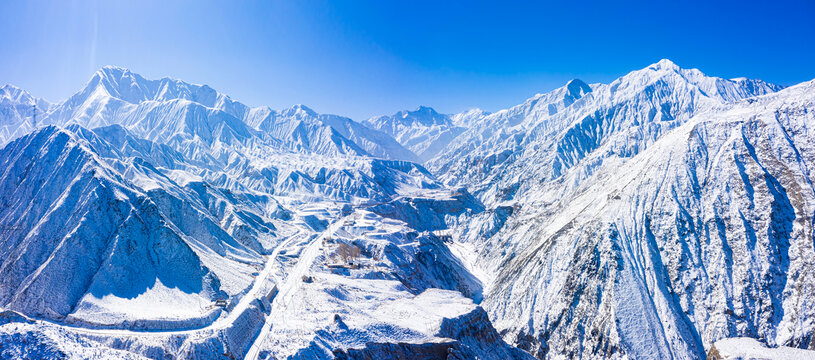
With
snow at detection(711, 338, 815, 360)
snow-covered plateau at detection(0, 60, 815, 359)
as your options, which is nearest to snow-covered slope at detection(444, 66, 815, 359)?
snow-covered plateau at detection(0, 60, 815, 359)

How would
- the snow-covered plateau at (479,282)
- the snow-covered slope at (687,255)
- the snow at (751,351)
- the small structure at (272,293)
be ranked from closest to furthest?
the snow at (751,351) < the snow-covered plateau at (479,282) < the snow-covered slope at (687,255) < the small structure at (272,293)

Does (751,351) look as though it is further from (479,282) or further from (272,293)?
(272,293)

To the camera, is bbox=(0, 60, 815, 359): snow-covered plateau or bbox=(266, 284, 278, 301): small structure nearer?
bbox=(0, 60, 815, 359): snow-covered plateau

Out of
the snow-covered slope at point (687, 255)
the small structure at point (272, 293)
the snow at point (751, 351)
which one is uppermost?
the snow-covered slope at point (687, 255)

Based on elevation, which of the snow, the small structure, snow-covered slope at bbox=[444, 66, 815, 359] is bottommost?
the small structure

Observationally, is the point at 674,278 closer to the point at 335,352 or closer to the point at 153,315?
the point at 335,352

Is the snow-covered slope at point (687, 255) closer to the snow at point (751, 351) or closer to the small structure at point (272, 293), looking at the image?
the snow at point (751, 351)

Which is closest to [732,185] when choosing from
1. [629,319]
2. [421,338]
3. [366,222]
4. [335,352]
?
[629,319]

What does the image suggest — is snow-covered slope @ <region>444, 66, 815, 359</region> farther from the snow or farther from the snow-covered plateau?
the snow

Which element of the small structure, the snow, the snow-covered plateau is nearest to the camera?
the snow

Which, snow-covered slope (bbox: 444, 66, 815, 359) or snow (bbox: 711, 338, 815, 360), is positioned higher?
snow-covered slope (bbox: 444, 66, 815, 359)

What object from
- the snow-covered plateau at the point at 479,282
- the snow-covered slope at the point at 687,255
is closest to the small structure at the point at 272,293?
the snow-covered plateau at the point at 479,282
